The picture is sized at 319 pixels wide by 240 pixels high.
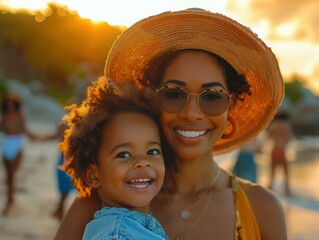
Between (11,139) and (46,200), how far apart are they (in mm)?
1612

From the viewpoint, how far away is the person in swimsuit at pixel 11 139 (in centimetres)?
919

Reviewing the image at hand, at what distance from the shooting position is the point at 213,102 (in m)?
2.51

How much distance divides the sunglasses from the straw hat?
0.75 ft

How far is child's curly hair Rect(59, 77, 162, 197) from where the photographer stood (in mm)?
2467

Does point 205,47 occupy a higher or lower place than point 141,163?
higher

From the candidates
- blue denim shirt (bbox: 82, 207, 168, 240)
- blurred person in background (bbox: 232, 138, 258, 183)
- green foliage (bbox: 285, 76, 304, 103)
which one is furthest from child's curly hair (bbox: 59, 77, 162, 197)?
green foliage (bbox: 285, 76, 304, 103)

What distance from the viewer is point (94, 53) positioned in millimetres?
50812

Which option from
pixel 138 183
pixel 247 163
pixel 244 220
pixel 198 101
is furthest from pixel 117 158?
pixel 247 163

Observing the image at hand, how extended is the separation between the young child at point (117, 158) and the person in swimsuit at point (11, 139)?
6873 millimetres

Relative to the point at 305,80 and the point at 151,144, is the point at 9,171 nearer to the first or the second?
the point at 151,144

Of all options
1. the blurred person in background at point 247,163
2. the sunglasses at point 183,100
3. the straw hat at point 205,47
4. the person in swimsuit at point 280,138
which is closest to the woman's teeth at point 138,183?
the sunglasses at point 183,100

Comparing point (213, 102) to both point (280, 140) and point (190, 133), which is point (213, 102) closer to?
point (190, 133)

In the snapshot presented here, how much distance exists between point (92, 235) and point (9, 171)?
24.0 ft

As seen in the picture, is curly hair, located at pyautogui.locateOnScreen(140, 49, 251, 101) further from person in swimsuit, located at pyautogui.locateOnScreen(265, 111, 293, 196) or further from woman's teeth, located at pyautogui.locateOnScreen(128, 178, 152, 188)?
person in swimsuit, located at pyautogui.locateOnScreen(265, 111, 293, 196)
